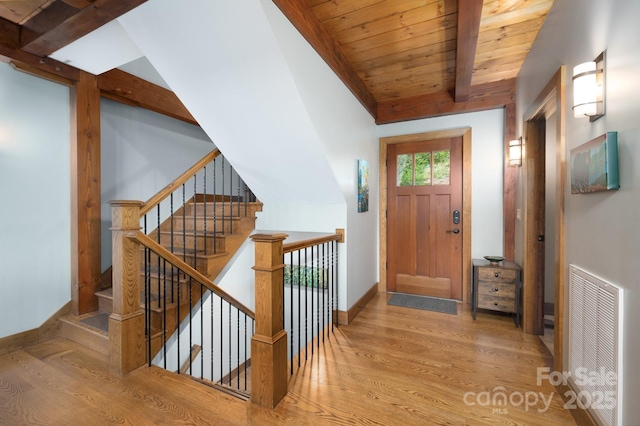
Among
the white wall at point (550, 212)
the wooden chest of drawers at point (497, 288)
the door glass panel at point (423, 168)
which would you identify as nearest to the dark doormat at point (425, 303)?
the wooden chest of drawers at point (497, 288)

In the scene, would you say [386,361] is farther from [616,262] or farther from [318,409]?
[616,262]

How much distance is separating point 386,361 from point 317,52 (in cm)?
247

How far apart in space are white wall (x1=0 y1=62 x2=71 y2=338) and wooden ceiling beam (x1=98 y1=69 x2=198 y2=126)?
1.15 ft

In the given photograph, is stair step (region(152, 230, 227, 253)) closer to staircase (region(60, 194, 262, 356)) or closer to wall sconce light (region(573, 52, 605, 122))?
staircase (region(60, 194, 262, 356))

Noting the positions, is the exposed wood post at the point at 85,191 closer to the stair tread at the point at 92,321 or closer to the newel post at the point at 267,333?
the stair tread at the point at 92,321

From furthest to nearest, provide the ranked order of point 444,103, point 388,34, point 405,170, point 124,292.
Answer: point 405,170 → point 444,103 → point 388,34 → point 124,292

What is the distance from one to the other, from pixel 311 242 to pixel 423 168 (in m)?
2.20

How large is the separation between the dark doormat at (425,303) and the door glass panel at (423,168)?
147cm

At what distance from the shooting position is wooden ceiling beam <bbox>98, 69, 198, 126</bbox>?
9.20 ft

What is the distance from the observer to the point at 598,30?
1.32m

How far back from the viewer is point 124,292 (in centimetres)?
193

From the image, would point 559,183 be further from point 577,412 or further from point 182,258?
point 182,258

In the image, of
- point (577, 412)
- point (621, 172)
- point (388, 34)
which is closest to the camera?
point (621, 172)

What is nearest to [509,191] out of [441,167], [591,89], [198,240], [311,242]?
[441,167]
